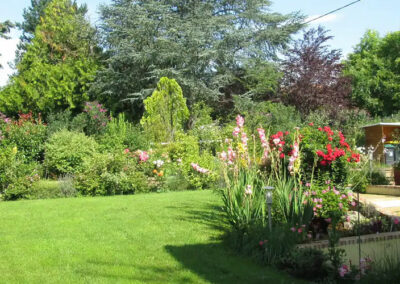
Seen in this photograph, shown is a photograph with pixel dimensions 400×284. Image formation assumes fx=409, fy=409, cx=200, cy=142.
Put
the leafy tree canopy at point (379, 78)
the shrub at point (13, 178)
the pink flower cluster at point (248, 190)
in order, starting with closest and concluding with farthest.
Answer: the pink flower cluster at point (248, 190), the shrub at point (13, 178), the leafy tree canopy at point (379, 78)

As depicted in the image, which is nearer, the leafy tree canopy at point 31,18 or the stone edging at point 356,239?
the stone edging at point 356,239

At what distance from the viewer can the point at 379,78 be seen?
31719mm

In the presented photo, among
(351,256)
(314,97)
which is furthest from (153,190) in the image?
(314,97)

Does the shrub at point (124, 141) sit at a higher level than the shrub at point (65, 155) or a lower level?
higher

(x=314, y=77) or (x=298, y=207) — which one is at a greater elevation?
(x=314, y=77)

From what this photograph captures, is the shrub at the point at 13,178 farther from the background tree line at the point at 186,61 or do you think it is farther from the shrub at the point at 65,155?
the background tree line at the point at 186,61

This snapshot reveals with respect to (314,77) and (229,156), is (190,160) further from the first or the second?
(314,77)

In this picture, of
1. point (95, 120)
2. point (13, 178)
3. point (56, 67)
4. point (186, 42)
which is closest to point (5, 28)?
point (56, 67)

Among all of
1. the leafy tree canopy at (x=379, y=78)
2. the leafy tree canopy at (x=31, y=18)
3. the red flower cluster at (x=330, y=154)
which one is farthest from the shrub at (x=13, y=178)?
the leafy tree canopy at (x=31, y=18)

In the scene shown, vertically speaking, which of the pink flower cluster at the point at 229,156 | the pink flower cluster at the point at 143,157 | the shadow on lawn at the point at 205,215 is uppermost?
the pink flower cluster at the point at 143,157

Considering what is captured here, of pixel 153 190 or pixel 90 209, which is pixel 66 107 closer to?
pixel 153 190

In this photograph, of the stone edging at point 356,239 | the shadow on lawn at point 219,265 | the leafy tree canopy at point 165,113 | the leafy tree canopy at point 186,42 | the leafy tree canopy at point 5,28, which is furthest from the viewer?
the leafy tree canopy at point 186,42

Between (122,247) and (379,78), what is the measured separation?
31.1m

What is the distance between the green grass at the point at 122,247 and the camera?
405cm
